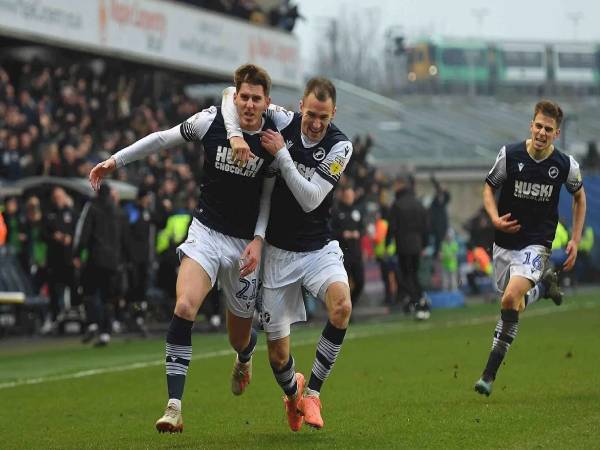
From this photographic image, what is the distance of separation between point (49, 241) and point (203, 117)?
1203 cm

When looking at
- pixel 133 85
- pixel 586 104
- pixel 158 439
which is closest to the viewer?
pixel 158 439

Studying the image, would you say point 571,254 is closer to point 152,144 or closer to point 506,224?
point 506,224

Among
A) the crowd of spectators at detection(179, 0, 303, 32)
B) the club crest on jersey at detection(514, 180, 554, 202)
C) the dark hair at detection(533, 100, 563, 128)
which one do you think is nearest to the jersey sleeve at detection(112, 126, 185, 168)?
the dark hair at detection(533, 100, 563, 128)

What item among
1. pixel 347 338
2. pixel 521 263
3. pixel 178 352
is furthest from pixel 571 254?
pixel 347 338

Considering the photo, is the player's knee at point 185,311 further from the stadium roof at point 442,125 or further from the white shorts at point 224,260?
the stadium roof at point 442,125

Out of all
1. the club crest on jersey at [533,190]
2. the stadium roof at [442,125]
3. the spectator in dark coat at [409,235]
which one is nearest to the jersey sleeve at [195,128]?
the club crest on jersey at [533,190]

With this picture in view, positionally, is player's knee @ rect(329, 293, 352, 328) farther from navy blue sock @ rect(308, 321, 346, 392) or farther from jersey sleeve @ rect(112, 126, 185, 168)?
jersey sleeve @ rect(112, 126, 185, 168)

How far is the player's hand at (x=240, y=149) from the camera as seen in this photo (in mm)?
9289

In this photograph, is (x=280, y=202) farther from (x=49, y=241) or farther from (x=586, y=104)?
(x=586, y=104)

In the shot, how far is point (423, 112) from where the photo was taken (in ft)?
250

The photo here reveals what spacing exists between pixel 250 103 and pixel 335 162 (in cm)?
68

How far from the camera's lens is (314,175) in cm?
965

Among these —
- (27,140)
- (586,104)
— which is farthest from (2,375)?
(586,104)

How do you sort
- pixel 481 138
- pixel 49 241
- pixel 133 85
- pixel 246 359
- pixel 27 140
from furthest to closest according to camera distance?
pixel 481 138, pixel 133 85, pixel 27 140, pixel 49 241, pixel 246 359
